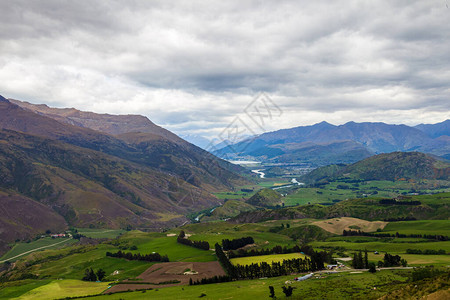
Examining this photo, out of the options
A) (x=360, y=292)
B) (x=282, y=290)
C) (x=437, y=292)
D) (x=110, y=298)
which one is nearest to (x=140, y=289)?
(x=110, y=298)

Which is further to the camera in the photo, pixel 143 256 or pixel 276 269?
pixel 143 256

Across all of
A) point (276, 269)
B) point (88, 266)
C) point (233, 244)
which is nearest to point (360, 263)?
point (276, 269)

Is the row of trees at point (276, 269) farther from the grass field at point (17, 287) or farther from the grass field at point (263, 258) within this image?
the grass field at point (17, 287)

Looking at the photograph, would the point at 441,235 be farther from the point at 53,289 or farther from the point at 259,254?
the point at 53,289

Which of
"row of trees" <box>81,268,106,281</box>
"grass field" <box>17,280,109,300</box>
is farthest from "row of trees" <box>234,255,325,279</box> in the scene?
"row of trees" <box>81,268,106,281</box>

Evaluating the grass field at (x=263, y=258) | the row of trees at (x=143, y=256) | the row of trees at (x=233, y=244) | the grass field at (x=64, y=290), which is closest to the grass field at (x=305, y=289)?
the grass field at (x=64, y=290)

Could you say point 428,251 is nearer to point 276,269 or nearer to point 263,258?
point 263,258
